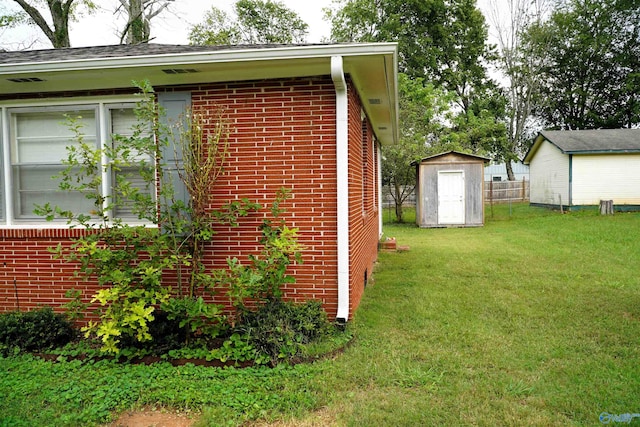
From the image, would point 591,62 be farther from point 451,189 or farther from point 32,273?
point 32,273

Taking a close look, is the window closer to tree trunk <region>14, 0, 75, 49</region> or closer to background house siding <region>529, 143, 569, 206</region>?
tree trunk <region>14, 0, 75, 49</region>

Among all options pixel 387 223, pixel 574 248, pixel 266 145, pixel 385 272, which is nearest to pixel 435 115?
pixel 387 223

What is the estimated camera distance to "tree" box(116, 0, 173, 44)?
19502 millimetres

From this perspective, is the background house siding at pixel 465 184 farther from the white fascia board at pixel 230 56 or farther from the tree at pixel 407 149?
the white fascia board at pixel 230 56

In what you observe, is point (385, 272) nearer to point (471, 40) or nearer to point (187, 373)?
point (187, 373)

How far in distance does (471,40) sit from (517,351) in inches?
1252

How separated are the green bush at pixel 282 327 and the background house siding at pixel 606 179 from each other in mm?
16785

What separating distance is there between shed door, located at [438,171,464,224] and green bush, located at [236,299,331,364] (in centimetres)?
1182

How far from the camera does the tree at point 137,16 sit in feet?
64.0

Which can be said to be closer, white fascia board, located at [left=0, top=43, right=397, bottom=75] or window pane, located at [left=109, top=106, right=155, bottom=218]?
white fascia board, located at [left=0, top=43, right=397, bottom=75]

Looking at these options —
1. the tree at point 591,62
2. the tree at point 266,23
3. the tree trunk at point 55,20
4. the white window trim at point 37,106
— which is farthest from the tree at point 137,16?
the tree at point 591,62

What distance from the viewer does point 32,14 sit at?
64.4 feet

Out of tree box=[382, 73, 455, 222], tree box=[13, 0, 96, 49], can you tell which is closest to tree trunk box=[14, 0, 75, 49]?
Result: tree box=[13, 0, 96, 49]

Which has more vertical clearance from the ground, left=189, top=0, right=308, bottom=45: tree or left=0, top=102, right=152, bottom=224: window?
left=189, top=0, right=308, bottom=45: tree
